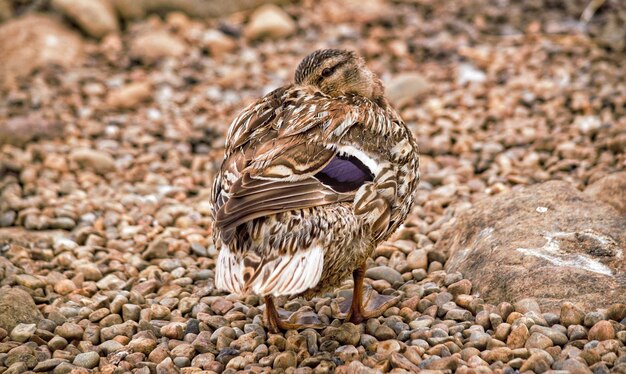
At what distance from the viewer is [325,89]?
4.73 meters

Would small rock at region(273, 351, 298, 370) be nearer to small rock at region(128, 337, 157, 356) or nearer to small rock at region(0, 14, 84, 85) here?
small rock at region(128, 337, 157, 356)

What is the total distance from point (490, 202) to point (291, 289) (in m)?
1.91

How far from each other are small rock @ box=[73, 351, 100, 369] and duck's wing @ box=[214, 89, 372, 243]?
3.07 feet

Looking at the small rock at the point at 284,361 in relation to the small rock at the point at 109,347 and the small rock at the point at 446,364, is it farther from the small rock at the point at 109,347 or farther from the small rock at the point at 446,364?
the small rock at the point at 109,347

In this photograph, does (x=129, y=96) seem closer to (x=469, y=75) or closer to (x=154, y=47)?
(x=154, y=47)

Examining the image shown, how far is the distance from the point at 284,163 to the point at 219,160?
3088mm

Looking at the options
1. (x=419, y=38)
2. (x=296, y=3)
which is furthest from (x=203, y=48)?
(x=419, y=38)

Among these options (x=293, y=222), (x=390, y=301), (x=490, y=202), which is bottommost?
(x=390, y=301)

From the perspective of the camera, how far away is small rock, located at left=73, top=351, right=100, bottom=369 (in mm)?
3783

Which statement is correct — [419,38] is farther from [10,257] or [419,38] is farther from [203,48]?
[10,257]

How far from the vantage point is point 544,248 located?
4211 millimetres

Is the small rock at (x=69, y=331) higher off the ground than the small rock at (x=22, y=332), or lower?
lower

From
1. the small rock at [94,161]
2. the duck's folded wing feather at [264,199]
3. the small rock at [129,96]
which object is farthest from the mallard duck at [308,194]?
the small rock at [129,96]

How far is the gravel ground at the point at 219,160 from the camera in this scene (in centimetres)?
377
